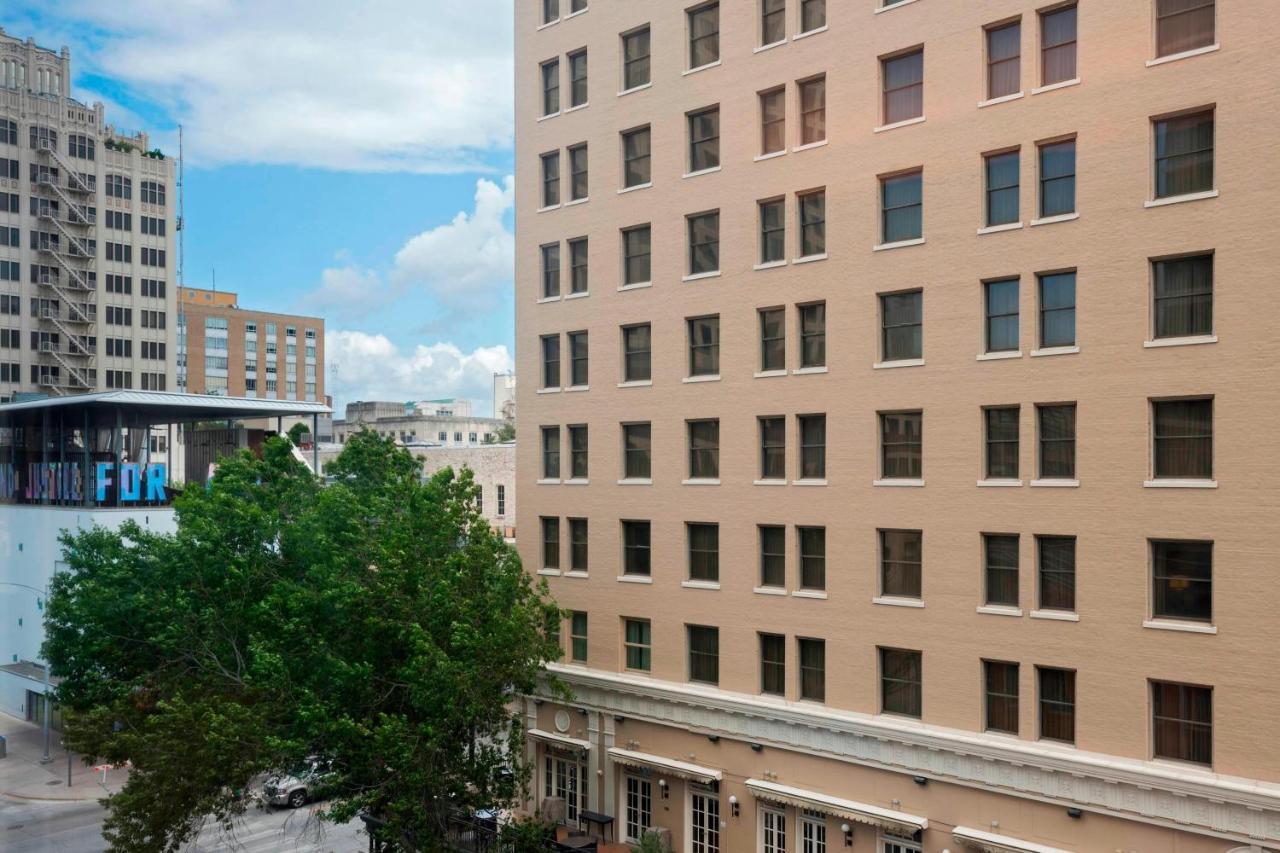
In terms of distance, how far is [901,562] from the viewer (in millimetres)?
21859

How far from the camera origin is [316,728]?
20234 mm

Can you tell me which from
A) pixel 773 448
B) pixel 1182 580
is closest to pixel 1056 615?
pixel 1182 580

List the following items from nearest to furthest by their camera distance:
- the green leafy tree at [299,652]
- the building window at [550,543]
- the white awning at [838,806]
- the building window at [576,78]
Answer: the green leafy tree at [299,652] → the white awning at [838,806] → the building window at [576,78] → the building window at [550,543]

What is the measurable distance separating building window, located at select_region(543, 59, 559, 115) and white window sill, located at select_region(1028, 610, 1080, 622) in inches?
714

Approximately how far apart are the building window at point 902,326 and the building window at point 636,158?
7742 millimetres

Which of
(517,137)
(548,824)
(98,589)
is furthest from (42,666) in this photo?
(517,137)

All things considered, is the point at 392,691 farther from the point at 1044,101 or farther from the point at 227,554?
the point at 1044,101

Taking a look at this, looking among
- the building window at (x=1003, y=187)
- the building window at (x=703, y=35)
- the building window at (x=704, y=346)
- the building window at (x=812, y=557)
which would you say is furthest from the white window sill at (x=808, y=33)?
the building window at (x=812, y=557)

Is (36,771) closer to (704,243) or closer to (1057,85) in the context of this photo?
(704,243)

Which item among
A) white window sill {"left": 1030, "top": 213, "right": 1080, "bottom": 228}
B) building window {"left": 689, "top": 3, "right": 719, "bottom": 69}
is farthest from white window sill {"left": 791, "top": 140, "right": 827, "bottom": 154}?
white window sill {"left": 1030, "top": 213, "right": 1080, "bottom": 228}

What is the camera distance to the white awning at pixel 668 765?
24625mm

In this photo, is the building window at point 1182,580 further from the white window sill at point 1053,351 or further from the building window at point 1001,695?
the white window sill at point 1053,351

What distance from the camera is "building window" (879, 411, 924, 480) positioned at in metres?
21.7

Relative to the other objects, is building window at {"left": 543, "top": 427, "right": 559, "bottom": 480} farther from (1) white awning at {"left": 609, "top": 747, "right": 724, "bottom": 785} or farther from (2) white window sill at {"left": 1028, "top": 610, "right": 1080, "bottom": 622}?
(2) white window sill at {"left": 1028, "top": 610, "right": 1080, "bottom": 622}
